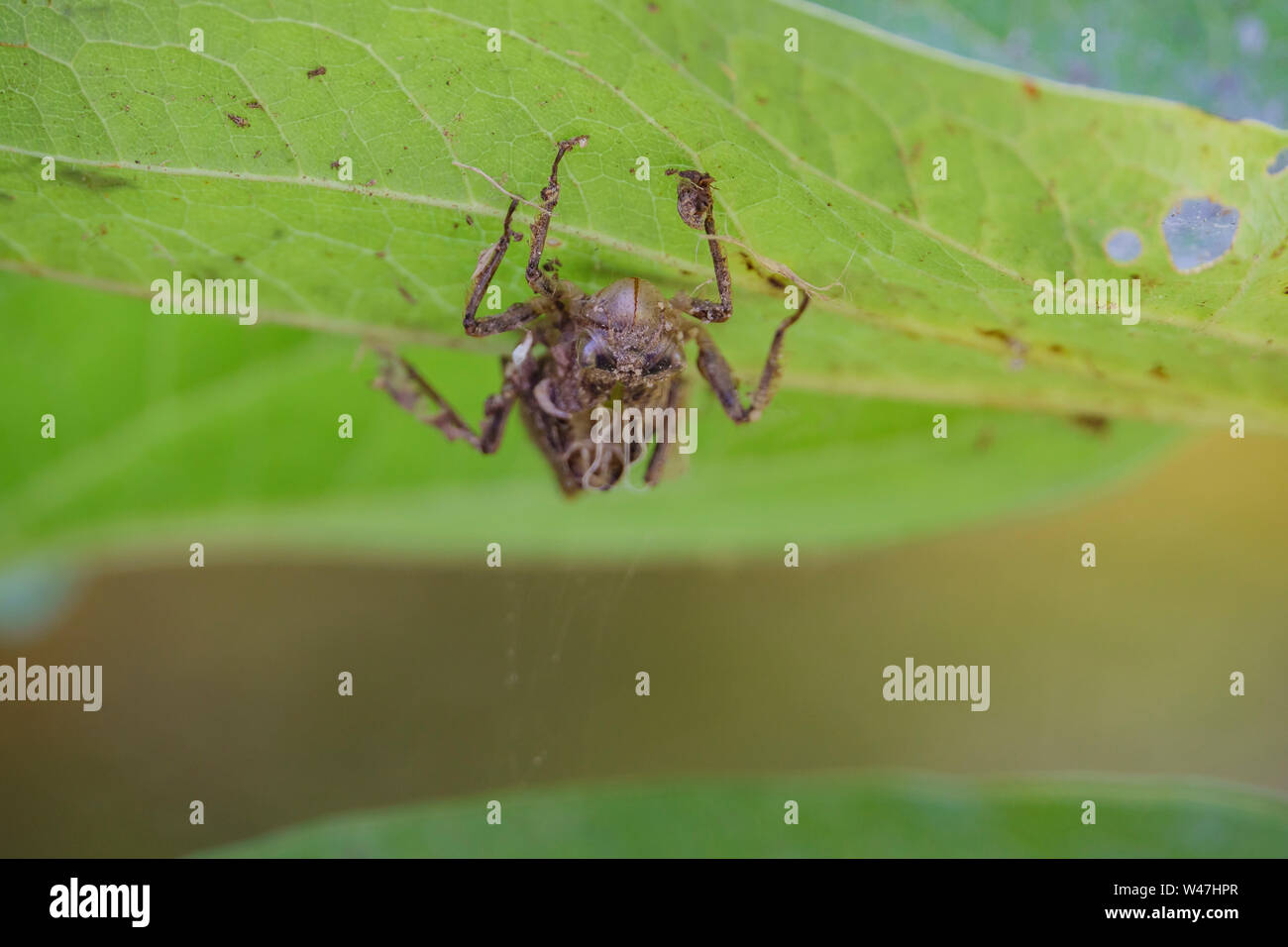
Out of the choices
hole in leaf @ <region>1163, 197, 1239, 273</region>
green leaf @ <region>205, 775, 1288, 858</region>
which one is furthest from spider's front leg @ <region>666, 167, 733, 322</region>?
green leaf @ <region>205, 775, 1288, 858</region>

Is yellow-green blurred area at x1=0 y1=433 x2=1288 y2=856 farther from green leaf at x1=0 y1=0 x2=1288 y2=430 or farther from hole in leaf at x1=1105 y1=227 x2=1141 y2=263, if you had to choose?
hole in leaf at x1=1105 y1=227 x2=1141 y2=263

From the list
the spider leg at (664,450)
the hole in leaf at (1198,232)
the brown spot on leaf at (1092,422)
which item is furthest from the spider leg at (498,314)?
the brown spot on leaf at (1092,422)

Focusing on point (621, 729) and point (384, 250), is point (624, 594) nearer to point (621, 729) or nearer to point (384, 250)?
point (621, 729)

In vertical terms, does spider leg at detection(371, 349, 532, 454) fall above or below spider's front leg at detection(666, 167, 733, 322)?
below

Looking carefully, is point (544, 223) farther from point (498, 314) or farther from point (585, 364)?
point (585, 364)

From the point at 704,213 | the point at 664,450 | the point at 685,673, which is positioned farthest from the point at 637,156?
the point at 685,673

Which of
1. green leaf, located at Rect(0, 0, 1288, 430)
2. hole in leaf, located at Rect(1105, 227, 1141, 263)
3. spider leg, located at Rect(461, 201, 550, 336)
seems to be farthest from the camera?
spider leg, located at Rect(461, 201, 550, 336)
